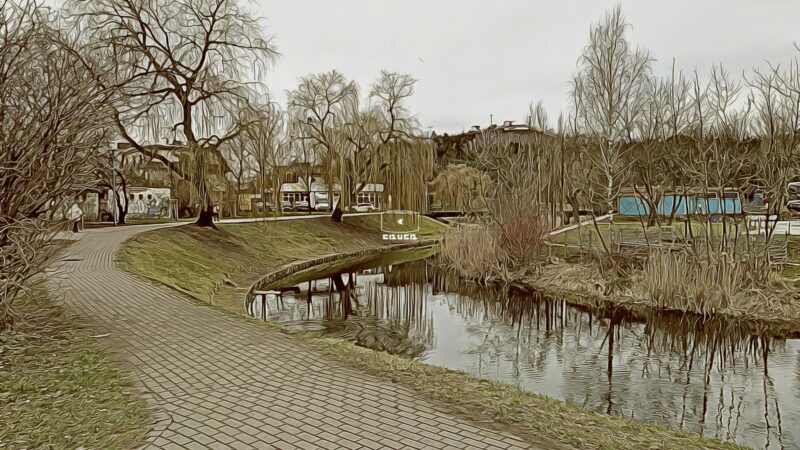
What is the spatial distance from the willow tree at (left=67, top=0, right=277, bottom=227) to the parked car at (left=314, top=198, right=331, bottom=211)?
27367 mm

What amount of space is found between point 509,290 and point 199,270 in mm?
10080

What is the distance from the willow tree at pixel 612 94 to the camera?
16766 mm

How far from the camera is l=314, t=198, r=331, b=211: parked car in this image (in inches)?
1939

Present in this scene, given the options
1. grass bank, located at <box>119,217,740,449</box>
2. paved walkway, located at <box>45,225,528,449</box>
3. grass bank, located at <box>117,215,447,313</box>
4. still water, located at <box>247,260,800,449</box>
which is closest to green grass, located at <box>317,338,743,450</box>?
grass bank, located at <box>119,217,740,449</box>

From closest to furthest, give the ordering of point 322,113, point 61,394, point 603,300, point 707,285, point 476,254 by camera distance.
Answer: point 61,394, point 707,285, point 603,300, point 476,254, point 322,113

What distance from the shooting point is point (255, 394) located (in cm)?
559

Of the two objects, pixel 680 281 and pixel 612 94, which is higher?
pixel 612 94

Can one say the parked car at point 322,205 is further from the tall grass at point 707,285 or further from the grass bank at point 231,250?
the tall grass at point 707,285

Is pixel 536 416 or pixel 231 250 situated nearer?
pixel 536 416

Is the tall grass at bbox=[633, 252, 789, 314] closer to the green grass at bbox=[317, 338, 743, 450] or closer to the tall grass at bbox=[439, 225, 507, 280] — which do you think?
the tall grass at bbox=[439, 225, 507, 280]

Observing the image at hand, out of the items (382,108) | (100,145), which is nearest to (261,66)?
(382,108)

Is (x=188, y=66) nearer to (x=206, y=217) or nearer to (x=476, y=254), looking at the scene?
(x=206, y=217)

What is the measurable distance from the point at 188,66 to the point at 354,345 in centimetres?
1593

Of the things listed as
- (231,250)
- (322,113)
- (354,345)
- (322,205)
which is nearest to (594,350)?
(354,345)
